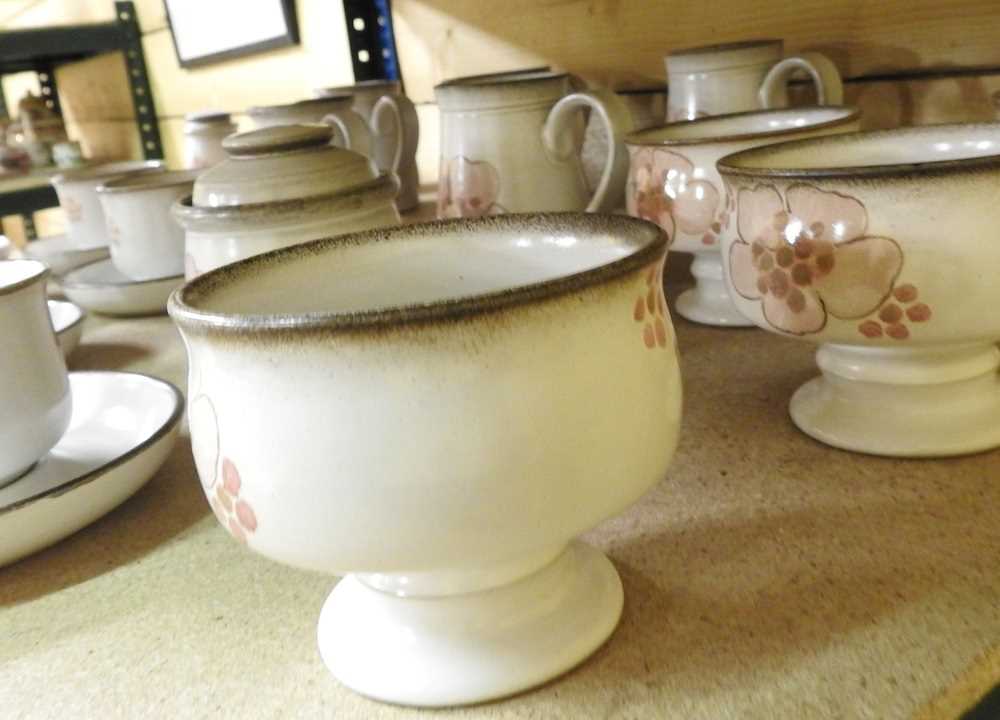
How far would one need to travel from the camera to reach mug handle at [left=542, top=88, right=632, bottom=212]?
650 mm

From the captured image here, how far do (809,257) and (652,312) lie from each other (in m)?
0.14

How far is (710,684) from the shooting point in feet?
1.04

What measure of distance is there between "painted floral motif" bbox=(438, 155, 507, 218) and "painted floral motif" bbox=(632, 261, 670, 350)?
411 mm

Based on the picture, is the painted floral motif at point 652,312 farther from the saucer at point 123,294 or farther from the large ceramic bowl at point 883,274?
the saucer at point 123,294

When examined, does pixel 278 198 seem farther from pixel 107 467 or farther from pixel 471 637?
pixel 471 637

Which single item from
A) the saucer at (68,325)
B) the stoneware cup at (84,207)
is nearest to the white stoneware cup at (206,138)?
the stoneware cup at (84,207)

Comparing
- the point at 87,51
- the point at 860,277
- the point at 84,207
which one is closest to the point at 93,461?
the point at 860,277

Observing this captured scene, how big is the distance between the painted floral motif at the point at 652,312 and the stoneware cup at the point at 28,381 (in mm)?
326

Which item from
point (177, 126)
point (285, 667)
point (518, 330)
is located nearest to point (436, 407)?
point (518, 330)

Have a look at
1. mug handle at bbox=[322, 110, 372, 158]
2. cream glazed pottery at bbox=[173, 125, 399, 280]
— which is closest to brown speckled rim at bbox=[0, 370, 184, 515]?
cream glazed pottery at bbox=[173, 125, 399, 280]

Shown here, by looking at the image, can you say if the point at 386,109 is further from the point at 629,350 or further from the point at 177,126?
the point at 177,126

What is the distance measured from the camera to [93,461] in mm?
564

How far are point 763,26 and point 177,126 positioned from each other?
1.38m

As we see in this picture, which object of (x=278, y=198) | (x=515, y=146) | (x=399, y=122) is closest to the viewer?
(x=278, y=198)
